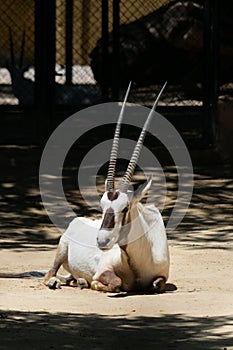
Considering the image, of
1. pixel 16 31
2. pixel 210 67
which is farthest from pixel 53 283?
pixel 16 31

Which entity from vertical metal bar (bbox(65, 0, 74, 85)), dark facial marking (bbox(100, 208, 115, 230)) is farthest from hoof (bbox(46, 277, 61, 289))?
vertical metal bar (bbox(65, 0, 74, 85))

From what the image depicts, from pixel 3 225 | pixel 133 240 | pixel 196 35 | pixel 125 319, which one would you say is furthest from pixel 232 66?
pixel 125 319

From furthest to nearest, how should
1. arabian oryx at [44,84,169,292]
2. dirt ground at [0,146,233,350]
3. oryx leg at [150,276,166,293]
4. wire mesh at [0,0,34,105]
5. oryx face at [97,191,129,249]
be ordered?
1. wire mesh at [0,0,34,105]
2. oryx leg at [150,276,166,293]
3. arabian oryx at [44,84,169,292]
4. oryx face at [97,191,129,249]
5. dirt ground at [0,146,233,350]

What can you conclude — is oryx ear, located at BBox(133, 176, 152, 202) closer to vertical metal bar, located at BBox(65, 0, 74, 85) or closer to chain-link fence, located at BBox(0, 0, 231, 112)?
chain-link fence, located at BBox(0, 0, 231, 112)

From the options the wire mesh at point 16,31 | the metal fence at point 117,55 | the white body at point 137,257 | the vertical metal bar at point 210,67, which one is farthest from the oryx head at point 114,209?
the wire mesh at point 16,31

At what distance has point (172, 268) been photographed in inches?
289

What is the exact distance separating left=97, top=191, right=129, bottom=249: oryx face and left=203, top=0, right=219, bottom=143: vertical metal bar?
5.33 meters

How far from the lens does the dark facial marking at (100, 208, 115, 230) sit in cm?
618

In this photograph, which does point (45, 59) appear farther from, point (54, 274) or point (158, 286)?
point (158, 286)

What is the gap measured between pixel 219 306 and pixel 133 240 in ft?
2.71

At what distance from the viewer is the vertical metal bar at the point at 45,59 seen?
11.5 m

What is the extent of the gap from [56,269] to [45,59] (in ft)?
16.1

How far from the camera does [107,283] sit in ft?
21.5

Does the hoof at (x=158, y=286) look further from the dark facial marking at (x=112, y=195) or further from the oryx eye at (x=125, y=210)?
the dark facial marking at (x=112, y=195)
